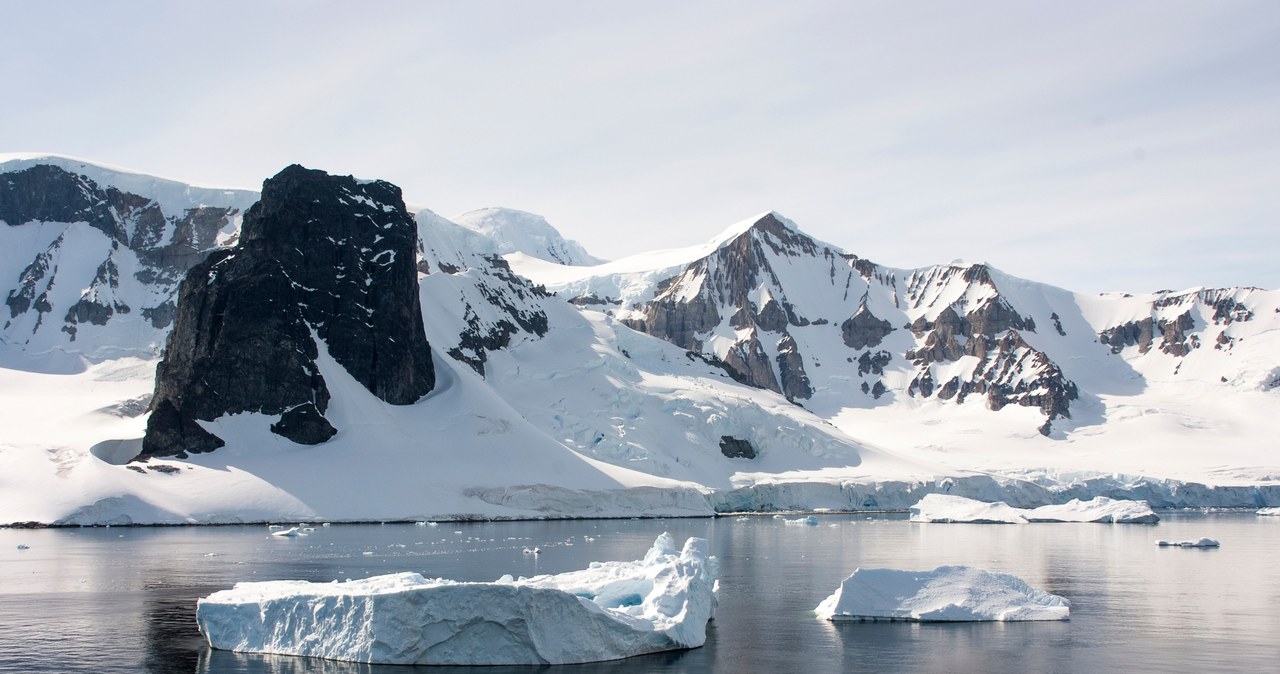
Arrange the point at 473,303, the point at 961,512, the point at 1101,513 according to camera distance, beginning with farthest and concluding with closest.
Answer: the point at 473,303
the point at 1101,513
the point at 961,512

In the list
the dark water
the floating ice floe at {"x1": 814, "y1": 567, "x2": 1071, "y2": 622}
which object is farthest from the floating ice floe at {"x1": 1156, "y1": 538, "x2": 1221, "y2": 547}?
the floating ice floe at {"x1": 814, "y1": 567, "x2": 1071, "y2": 622}

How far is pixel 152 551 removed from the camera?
71375mm

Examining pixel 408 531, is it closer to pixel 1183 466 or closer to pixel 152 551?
pixel 152 551

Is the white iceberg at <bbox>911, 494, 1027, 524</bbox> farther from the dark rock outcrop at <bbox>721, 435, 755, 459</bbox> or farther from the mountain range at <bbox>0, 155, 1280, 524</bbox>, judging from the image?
the dark rock outcrop at <bbox>721, 435, 755, 459</bbox>

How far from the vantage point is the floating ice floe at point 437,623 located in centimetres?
3284

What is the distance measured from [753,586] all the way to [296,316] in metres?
80.3

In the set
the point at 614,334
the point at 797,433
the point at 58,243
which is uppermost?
the point at 58,243

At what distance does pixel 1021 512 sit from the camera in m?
126

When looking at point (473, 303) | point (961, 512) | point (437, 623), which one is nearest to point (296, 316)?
point (473, 303)

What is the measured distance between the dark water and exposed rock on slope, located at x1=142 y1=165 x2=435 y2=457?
21981 millimetres

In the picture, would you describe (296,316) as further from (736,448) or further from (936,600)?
(936,600)

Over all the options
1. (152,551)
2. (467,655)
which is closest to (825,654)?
(467,655)

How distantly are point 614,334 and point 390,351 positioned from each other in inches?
1975

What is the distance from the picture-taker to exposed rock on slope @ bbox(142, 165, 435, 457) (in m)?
115
